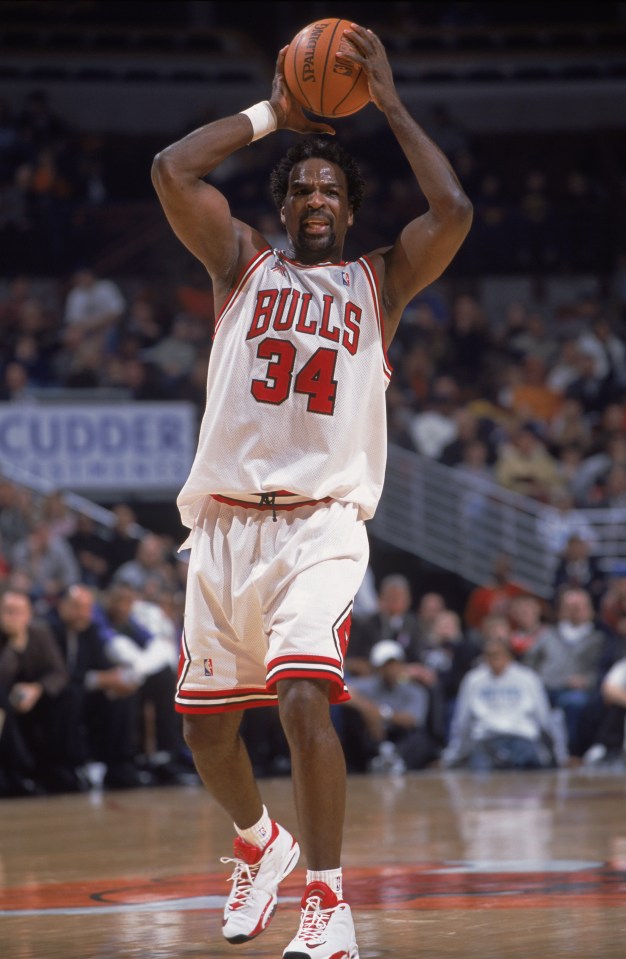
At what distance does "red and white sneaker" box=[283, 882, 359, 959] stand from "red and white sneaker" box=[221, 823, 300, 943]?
41 cm

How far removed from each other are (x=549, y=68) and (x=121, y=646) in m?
13.1

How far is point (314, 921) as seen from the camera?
393 centimetres

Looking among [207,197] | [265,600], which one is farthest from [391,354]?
[265,600]

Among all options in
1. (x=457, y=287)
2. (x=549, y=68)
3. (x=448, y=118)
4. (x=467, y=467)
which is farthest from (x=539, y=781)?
(x=549, y=68)

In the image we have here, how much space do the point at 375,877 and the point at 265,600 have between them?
6.28 ft

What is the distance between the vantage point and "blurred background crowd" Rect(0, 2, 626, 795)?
39.1ft

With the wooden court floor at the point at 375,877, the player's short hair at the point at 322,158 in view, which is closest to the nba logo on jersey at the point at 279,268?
the player's short hair at the point at 322,158

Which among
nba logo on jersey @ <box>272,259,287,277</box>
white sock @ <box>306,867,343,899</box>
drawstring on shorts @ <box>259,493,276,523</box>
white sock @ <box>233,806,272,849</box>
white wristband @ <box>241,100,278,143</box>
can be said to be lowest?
white sock @ <box>306,867,343,899</box>

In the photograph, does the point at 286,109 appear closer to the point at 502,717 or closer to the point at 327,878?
the point at 327,878

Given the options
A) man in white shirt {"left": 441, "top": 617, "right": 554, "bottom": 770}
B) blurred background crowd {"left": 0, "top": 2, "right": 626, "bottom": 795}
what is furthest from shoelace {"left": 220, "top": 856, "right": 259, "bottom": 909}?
man in white shirt {"left": 441, "top": 617, "right": 554, "bottom": 770}

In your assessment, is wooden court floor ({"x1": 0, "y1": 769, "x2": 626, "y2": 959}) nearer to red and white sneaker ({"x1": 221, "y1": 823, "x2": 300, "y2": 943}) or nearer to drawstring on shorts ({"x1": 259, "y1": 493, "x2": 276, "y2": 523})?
red and white sneaker ({"x1": 221, "y1": 823, "x2": 300, "y2": 943})

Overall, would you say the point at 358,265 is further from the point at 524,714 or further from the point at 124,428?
the point at 124,428

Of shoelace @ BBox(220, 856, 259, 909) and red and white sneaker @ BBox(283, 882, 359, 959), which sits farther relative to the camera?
shoelace @ BBox(220, 856, 259, 909)

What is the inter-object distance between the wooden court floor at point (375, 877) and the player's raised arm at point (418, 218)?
5.78ft
